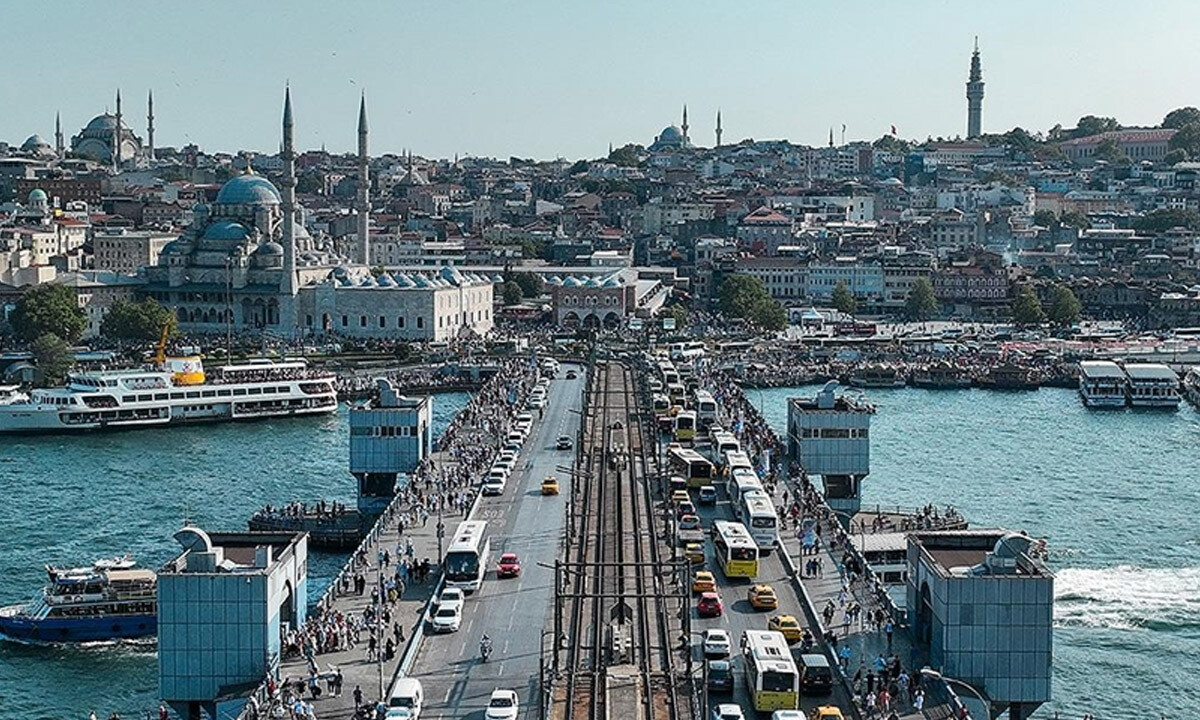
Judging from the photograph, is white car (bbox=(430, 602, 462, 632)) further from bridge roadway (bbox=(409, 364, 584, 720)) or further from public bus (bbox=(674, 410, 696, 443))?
public bus (bbox=(674, 410, 696, 443))

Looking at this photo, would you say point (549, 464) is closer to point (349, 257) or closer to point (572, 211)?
point (349, 257)

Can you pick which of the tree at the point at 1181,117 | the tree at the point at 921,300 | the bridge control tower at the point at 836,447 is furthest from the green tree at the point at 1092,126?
the bridge control tower at the point at 836,447

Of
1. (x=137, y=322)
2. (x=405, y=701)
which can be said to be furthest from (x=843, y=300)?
(x=405, y=701)

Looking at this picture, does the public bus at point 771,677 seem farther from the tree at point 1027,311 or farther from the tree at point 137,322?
the tree at point 1027,311

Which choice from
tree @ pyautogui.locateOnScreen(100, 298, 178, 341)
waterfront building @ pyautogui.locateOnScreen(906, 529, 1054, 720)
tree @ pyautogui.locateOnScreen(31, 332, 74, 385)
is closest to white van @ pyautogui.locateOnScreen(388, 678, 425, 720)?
waterfront building @ pyautogui.locateOnScreen(906, 529, 1054, 720)

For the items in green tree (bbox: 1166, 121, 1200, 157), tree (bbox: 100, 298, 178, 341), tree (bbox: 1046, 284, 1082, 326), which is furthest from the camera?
green tree (bbox: 1166, 121, 1200, 157)

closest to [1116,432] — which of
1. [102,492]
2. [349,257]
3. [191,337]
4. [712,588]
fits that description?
[102,492]
